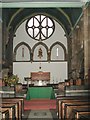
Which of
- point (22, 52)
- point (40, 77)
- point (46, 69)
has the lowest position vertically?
point (40, 77)

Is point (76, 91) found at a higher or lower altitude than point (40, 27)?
lower

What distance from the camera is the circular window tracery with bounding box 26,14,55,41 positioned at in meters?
26.7

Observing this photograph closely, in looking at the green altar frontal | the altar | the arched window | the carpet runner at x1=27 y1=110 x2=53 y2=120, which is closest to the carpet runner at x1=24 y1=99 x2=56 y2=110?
the carpet runner at x1=27 y1=110 x2=53 y2=120

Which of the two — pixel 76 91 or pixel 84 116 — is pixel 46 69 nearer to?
pixel 76 91

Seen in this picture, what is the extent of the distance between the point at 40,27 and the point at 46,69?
3.88 meters

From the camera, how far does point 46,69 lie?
25.7 metres

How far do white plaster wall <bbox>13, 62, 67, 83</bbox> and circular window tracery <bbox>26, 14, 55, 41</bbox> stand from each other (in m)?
2.46

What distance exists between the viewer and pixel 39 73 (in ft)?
78.9

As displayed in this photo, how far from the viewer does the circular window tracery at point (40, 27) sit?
2667 centimetres

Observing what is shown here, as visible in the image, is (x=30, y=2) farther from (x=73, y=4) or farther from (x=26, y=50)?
(x=26, y=50)

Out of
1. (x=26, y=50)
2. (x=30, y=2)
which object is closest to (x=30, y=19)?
(x=26, y=50)

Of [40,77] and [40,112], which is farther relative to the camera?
[40,77]

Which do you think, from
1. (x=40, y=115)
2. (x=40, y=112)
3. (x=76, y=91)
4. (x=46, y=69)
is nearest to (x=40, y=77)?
(x=46, y=69)

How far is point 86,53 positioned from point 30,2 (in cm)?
1303
